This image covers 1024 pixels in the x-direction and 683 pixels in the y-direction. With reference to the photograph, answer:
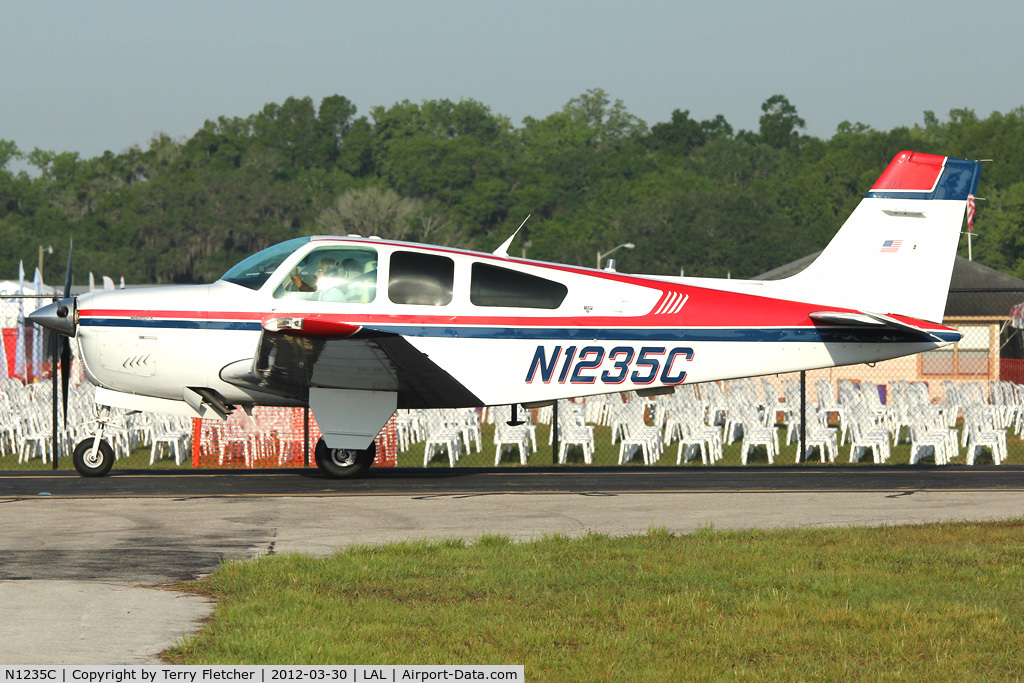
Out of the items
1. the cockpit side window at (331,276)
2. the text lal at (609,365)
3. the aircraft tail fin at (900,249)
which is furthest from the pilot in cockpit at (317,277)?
the aircraft tail fin at (900,249)

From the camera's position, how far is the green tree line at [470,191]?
88.6m

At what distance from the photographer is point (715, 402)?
22.1 m

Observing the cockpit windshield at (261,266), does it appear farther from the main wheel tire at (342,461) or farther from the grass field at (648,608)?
the grass field at (648,608)

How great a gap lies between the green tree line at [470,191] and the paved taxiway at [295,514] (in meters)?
70.0

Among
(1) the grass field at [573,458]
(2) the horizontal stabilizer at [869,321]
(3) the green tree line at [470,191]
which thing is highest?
(3) the green tree line at [470,191]

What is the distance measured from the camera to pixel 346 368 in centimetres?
1212

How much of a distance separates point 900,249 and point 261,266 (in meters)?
7.07

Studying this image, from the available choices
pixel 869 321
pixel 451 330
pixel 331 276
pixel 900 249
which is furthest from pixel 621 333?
pixel 900 249

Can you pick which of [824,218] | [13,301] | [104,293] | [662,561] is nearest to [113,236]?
[824,218]

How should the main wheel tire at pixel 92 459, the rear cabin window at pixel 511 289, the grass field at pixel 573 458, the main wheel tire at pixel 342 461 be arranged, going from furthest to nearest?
1. the grass field at pixel 573 458
2. the main wheel tire at pixel 342 461
3. the main wheel tire at pixel 92 459
4. the rear cabin window at pixel 511 289

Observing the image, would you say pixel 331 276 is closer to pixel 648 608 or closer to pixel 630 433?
pixel 630 433

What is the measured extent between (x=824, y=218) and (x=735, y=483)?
87.7m

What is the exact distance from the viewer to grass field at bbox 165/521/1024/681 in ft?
18.4

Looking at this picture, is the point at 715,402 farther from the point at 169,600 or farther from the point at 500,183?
the point at 500,183
